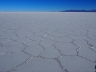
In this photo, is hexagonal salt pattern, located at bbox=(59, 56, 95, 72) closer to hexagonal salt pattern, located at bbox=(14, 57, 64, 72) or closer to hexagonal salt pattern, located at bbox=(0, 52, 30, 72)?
hexagonal salt pattern, located at bbox=(14, 57, 64, 72)

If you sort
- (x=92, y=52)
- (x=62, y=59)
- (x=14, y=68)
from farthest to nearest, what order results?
(x=92, y=52), (x=62, y=59), (x=14, y=68)

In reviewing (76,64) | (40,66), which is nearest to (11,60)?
(40,66)

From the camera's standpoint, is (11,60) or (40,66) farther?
(11,60)

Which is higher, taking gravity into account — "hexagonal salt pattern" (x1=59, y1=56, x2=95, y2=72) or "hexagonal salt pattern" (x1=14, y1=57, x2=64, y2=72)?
"hexagonal salt pattern" (x1=14, y1=57, x2=64, y2=72)

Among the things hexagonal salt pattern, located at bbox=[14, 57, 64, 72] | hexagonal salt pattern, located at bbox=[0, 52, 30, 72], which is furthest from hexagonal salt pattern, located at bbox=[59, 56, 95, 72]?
hexagonal salt pattern, located at bbox=[0, 52, 30, 72]

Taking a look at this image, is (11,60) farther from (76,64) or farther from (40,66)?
(76,64)

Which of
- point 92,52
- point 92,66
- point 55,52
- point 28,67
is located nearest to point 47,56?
point 55,52

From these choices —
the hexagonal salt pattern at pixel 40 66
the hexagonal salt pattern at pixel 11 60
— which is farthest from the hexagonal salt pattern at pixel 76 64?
the hexagonal salt pattern at pixel 11 60

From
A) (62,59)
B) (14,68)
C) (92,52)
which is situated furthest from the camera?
(92,52)

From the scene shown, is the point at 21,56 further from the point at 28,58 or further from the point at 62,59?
the point at 62,59

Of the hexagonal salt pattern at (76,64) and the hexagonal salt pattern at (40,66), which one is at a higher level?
the hexagonal salt pattern at (40,66)

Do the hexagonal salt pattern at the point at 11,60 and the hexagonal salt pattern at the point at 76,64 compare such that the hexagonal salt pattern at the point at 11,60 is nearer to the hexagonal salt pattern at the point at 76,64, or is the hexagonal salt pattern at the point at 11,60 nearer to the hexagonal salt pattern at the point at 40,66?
the hexagonal salt pattern at the point at 40,66
